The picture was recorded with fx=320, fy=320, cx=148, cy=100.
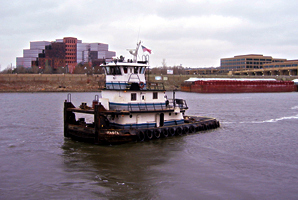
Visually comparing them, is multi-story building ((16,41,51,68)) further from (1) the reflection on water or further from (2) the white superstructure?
(1) the reflection on water

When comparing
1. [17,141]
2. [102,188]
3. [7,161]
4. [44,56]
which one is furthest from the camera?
[44,56]

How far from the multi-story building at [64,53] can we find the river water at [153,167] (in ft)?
423

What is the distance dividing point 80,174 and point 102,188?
223 cm

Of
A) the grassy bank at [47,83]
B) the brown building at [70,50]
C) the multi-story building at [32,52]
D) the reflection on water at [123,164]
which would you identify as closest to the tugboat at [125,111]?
the reflection on water at [123,164]

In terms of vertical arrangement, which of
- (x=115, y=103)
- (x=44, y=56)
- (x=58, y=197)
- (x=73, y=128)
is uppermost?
(x=44, y=56)

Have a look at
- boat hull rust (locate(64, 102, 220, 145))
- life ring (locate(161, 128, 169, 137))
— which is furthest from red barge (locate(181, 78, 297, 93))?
life ring (locate(161, 128, 169, 137))

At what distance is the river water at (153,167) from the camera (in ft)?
45.6

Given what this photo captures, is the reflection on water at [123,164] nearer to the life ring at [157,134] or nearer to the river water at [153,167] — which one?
the river water at [153,167]

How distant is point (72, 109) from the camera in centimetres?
2258

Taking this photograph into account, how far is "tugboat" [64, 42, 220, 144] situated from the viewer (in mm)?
20438

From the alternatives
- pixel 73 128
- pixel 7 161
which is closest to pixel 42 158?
pixel 7 161

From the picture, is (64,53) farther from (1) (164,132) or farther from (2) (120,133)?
(2) (120,133)

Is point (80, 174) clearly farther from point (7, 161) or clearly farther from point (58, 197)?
point (7, 161)

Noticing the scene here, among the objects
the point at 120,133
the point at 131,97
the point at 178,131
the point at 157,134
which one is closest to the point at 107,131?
the point at 120,133
